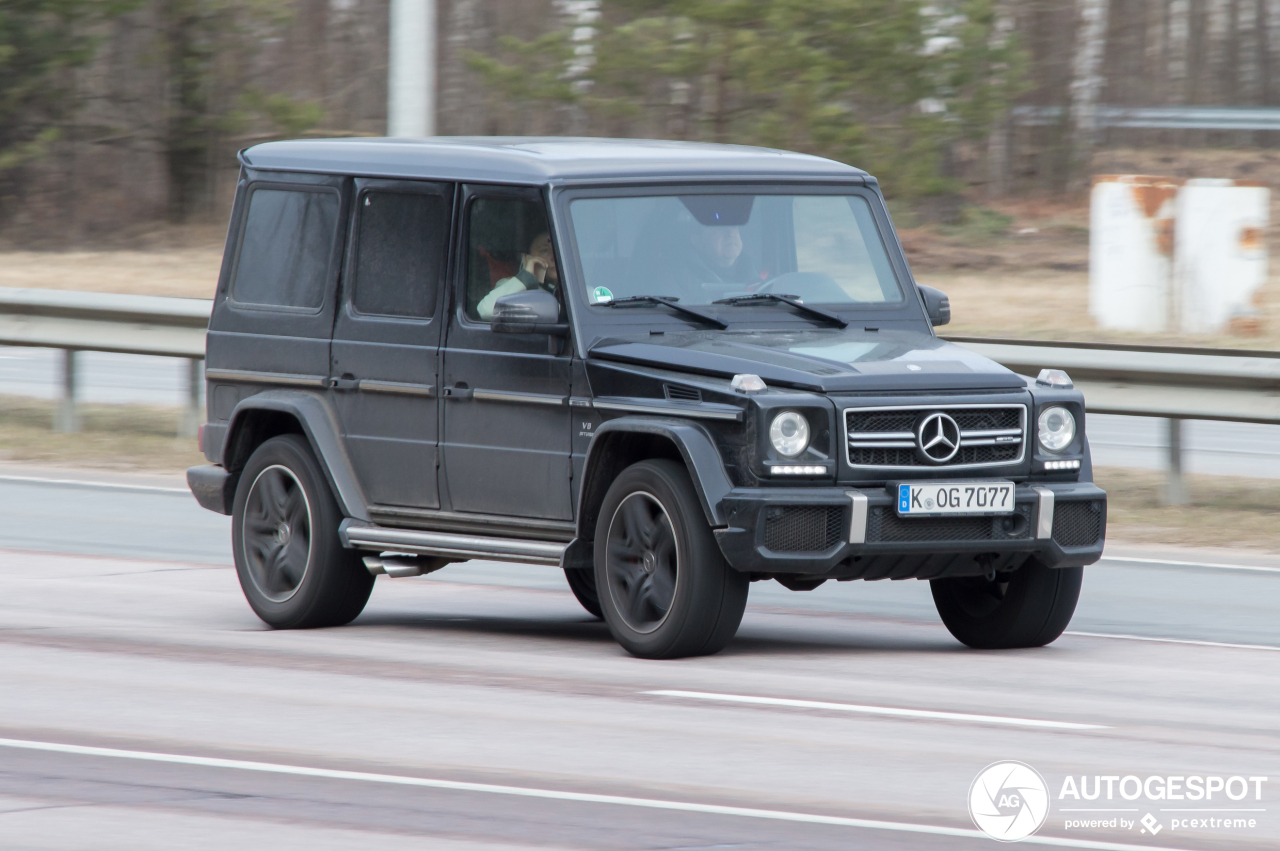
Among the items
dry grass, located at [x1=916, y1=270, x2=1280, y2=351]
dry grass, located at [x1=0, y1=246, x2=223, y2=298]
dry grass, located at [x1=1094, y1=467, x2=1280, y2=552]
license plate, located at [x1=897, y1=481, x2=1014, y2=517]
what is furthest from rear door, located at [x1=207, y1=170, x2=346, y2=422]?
dry grass, located at [x1=0, y1=246, x2=223, y2=298]

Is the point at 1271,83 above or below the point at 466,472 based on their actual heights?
above

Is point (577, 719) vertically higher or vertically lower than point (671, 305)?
lower

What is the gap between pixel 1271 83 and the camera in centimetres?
3966

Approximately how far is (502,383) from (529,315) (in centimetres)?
45

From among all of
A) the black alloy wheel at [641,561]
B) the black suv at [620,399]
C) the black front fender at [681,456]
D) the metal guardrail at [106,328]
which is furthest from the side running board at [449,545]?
the metal guardrail at [106,328]

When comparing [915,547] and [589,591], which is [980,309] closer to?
[589,591]

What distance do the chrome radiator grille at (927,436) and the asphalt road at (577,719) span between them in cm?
77

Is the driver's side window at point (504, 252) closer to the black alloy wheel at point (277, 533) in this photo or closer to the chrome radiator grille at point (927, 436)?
the black alloy wheel at point (277, 533)

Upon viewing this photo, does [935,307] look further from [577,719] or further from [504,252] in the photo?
[577,719]

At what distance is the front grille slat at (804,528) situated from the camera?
27.1ft

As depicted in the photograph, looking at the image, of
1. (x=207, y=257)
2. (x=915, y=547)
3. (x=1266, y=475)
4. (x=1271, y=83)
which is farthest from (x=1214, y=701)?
(x=1271, y=83)

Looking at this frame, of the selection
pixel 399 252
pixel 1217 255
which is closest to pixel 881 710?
pixel 399 252

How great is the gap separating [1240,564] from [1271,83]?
2948 cm

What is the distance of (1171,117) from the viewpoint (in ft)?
120
